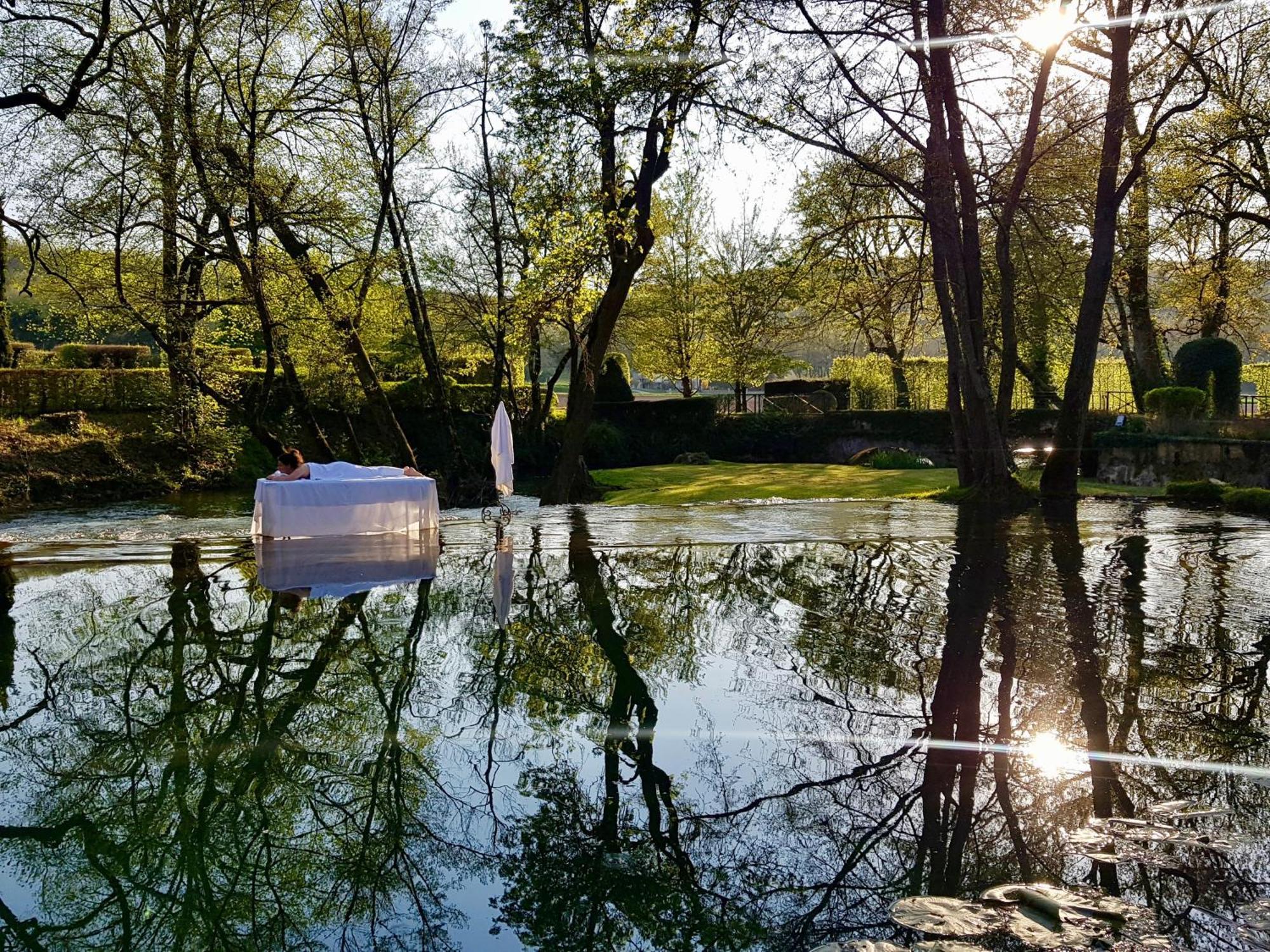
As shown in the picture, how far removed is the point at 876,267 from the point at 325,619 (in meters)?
27.5

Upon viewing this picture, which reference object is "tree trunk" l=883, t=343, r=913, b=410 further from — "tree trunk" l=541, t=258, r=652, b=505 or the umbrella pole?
the umbrella pole

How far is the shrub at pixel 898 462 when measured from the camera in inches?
1089

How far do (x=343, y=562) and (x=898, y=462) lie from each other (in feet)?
62.1

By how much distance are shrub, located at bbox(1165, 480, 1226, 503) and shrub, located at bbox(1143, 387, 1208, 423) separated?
4.01 m

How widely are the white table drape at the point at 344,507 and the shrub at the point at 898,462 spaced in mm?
16026

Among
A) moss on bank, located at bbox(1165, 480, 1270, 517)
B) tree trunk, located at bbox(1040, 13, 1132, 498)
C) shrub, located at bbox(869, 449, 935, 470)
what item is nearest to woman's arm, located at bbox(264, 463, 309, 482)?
tree trunk, located at bbox(1040, 13, 1132, 498)

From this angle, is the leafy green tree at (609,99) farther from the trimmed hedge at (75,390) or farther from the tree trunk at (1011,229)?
the trimmed hedge at (75,390)

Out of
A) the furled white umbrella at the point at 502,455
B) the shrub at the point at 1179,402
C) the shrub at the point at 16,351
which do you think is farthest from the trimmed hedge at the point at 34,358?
the shrub at the point at 1179,402

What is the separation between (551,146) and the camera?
18453 mm

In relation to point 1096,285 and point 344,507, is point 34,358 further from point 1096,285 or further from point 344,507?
point 1096,285

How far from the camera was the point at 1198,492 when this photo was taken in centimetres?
1802

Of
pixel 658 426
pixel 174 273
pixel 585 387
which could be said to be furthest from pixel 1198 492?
pixel 174 273

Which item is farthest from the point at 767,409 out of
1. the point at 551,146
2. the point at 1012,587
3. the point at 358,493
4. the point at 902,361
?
the point at 1012,587

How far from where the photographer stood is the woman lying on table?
1340cm
